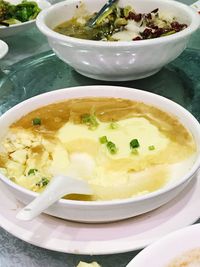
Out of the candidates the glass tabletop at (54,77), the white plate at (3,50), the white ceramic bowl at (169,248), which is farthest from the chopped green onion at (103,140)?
the white plate at (3,50)

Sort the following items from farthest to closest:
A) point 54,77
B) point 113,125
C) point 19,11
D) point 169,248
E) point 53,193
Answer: point 19,11 < point 54,77 < point 113,125 < point 53,193 < point 169,248

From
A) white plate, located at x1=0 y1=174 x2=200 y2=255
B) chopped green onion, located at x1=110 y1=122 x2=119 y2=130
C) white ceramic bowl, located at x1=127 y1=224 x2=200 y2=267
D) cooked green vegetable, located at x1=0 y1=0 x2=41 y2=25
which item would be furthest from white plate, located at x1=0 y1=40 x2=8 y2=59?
white ceramic bowl, located at x1=127 y1=224 x2=200 y2=267

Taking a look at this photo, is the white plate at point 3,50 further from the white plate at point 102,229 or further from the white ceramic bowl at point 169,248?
the white ceramic bowl at point 169,248

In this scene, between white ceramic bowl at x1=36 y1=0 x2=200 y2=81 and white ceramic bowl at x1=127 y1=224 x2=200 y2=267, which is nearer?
white ceramic bowl at x1=127 y1=224 x2=200 y2=267

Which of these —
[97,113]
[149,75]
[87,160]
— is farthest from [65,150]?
[149,75]

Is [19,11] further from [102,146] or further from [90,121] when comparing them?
[102,146]

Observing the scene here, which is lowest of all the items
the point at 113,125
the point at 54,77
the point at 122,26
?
the point at 54,77

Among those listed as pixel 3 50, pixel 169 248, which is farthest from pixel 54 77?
pixel 169 248

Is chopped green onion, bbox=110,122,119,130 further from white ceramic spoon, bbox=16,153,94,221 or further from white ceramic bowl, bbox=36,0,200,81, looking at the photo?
white ceramic bowl, bbox=36,0,200,81
